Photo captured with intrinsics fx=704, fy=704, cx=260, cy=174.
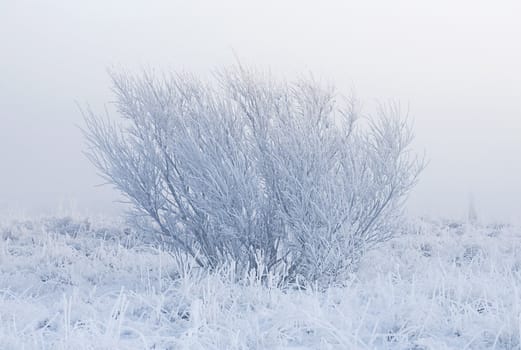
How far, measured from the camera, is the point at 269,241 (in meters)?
9.86

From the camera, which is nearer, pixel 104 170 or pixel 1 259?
pixel 104 170

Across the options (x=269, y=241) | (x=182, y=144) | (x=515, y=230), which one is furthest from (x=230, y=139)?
(x=515, y=230)

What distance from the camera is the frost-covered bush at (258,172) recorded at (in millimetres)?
9328

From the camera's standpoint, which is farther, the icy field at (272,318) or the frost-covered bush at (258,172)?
the frost-covered bush at (258,172)

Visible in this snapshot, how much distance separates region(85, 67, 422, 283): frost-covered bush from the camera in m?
9.33

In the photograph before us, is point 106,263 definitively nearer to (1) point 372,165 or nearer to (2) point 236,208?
(2) point 236,208

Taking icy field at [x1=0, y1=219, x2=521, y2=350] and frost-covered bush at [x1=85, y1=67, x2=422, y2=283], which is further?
frost-covered bush at [x1=85, y1=67, x2=422, y2=283]

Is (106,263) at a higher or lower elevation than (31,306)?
lower

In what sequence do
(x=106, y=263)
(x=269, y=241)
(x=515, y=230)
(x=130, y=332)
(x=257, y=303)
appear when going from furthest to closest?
(x=515, y=230) → (x=106, y=263) → (x=269, y=241) → (x=257, y=303) → (x=130, y=332)

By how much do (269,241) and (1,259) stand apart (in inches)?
219

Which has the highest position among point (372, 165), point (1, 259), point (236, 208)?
point (372, 165)

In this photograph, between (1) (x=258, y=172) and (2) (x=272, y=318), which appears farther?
(1) (x=258, y=172)

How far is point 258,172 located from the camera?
9.64 m

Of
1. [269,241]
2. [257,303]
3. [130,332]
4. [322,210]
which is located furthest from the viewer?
[269,241]
